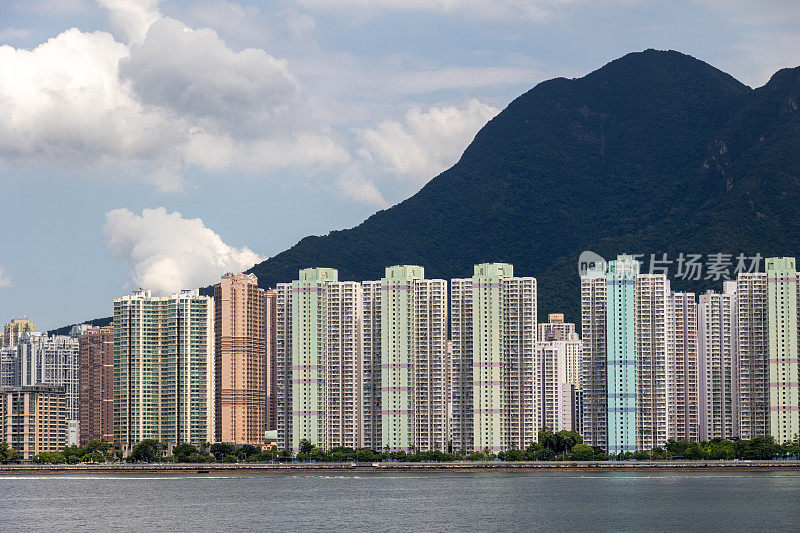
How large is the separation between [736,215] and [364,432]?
8675 cm

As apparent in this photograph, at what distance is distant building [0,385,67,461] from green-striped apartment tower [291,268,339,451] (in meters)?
34.1

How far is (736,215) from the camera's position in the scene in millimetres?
185500

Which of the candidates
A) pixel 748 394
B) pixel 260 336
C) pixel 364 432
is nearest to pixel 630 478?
pixel 748 394

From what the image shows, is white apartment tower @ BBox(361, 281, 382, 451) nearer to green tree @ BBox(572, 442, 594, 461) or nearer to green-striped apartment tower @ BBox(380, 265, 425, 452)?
green-striped apartment tower @ BBox(380, 265, 425, 452)

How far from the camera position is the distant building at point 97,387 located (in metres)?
146

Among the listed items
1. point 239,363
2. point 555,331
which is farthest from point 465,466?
point 555,331

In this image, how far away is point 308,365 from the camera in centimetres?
11900

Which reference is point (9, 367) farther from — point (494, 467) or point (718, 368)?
point (718, 368)

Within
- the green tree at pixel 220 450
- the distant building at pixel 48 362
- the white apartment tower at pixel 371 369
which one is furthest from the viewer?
the distant building at pixel 48 362

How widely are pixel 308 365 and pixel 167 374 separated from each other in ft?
53.3

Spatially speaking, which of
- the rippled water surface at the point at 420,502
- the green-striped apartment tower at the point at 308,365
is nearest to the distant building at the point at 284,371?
the green-striped apartment tower at the point at 308,365

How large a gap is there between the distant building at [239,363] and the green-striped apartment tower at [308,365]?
371 inches

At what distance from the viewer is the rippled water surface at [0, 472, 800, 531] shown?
223 ft

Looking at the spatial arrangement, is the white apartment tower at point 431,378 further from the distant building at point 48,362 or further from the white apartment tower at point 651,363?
the distant building at point 48,362
